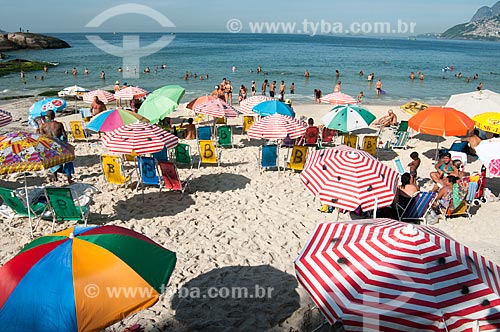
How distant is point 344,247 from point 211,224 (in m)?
3.73

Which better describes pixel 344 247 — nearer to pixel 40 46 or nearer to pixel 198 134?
pixel 198 134

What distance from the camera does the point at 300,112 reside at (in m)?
18.5

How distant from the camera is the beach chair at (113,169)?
784 centimetres

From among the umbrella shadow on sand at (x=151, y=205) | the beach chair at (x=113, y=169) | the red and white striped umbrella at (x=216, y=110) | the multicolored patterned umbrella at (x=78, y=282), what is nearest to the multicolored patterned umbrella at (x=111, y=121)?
the beach chair at (x=113, y=169)

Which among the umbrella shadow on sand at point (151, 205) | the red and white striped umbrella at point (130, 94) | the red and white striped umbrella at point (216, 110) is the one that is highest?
the red and white striped umbrella at point (130, 94)

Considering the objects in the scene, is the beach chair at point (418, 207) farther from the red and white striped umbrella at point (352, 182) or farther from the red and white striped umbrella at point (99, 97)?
the red and white striped umbrella at point (99, 97)

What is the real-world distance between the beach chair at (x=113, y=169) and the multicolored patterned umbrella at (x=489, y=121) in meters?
9.36

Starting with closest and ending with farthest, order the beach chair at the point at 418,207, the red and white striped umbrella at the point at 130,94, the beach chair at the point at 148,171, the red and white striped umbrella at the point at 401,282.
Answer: the red and white striped umbrella at the point at 401,282, the beach chair at the point at 418,207, the beach chair at the point at 148,171, the red and white striped umbrella at the point at 130,94

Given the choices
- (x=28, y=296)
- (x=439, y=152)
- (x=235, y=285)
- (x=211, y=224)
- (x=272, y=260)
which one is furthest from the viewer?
(x=439, y=152)

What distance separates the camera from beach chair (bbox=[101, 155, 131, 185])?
25.7ft

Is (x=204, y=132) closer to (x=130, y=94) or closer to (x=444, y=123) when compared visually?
(x=130, y=94)

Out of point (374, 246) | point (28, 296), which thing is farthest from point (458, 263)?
point (28, 296)

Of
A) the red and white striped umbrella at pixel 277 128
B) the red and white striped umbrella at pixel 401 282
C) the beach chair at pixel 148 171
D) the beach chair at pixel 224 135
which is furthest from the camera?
→ the beach chair at pixel 224 135

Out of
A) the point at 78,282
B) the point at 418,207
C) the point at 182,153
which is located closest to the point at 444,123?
the point at 418,207
